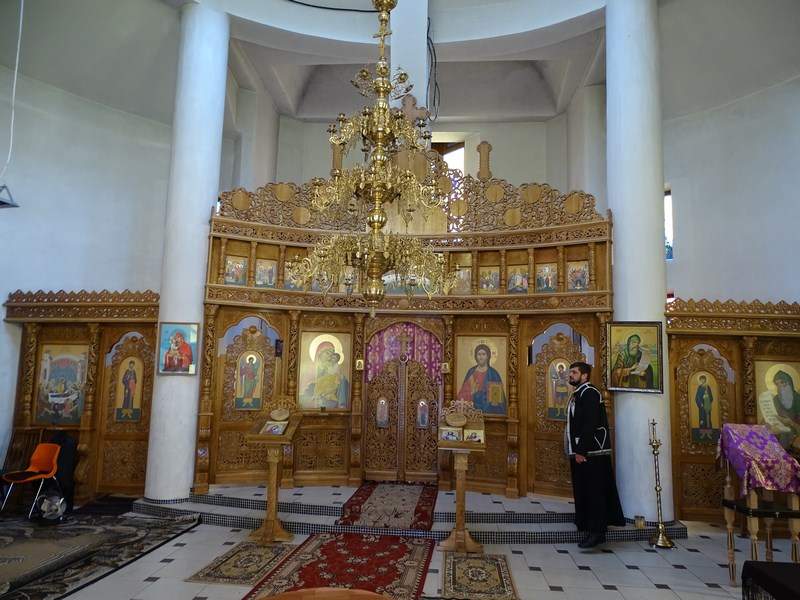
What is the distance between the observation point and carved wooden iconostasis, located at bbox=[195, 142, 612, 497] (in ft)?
25.4

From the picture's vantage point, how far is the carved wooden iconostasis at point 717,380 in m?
7.09

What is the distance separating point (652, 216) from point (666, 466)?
3244 millimetres

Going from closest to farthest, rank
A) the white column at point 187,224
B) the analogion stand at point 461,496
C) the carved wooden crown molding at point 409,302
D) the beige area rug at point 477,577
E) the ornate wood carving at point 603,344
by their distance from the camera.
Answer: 1. the beige area rug at point 477,577
2. the analogion stand at point 461,496
3. the ornate wood carving at point 603,344
4. the white column at point 187,224
5. the carved wooden crown molding at point 409,302

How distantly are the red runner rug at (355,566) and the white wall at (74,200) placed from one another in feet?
18.6

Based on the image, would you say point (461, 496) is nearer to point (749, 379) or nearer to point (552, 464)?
point (552, 464)

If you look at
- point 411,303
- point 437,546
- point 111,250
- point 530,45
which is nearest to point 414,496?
point 437,546

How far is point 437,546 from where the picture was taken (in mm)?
6023

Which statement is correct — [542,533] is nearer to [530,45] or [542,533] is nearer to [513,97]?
[530,45]

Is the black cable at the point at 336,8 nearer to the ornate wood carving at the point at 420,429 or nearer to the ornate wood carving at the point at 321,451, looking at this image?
the ornate wood carving at the point at 420,429

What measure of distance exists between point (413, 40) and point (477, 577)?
25.7 ft

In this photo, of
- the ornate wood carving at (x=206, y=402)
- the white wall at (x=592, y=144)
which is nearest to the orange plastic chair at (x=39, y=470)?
the ornate wood carving at (x=206, y=402)

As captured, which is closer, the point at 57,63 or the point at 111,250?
the point at 57,63

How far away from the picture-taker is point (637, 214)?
7.14 meters

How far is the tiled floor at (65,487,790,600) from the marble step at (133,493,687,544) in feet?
0.45
